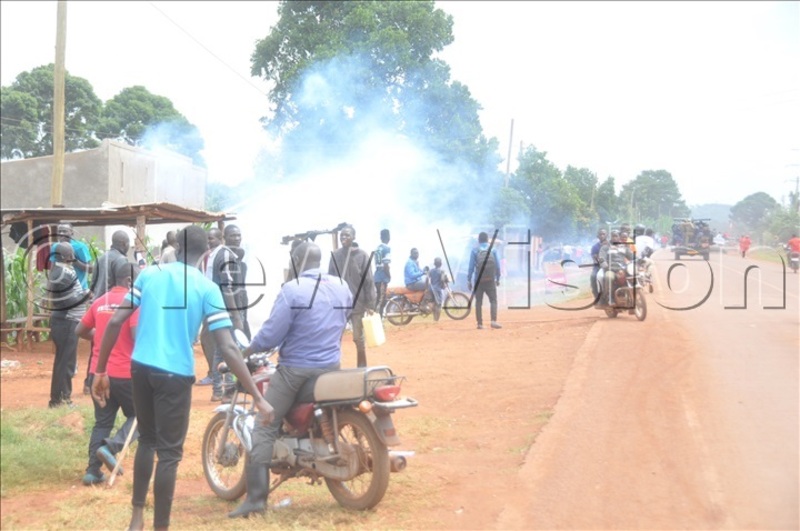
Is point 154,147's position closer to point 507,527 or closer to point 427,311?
point 427,311

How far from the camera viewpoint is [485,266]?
584 inches

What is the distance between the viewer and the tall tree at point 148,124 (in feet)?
79.2

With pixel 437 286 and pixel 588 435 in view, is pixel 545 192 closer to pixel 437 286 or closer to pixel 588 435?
pixel 437 286

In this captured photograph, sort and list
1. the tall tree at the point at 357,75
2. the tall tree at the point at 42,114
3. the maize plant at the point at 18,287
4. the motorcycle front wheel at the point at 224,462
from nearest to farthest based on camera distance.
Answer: the motorcycle front wheel at the point at 224,462, the maize plant at the point at 18,287, the tall tree at the point at 42,114, the tall tree at the point at 357,75

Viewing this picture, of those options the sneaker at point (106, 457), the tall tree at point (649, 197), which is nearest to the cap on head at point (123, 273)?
the sneaker at point (106, 457)

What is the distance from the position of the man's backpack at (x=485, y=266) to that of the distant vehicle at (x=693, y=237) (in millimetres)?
20403

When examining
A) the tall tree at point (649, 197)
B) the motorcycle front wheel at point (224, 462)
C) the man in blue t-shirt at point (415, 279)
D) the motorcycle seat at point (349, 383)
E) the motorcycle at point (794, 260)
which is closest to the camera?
the motorcycle seat at point (349, 383)

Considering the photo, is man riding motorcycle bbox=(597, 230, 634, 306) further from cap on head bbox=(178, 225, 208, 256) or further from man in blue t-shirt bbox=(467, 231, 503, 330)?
cap on head bbox=(178, 225, 208, 256)

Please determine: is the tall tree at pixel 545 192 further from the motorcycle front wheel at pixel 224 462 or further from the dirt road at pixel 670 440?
the motorcycle front wheel at pixel 224 462

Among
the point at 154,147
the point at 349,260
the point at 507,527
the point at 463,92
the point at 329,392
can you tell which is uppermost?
the point at 463,92

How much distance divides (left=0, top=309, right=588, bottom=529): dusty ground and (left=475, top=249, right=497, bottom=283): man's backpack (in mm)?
1038

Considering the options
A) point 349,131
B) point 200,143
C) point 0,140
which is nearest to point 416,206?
point 349,131

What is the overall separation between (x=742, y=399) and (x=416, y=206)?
19376 mm

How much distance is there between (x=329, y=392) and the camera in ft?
16.9
